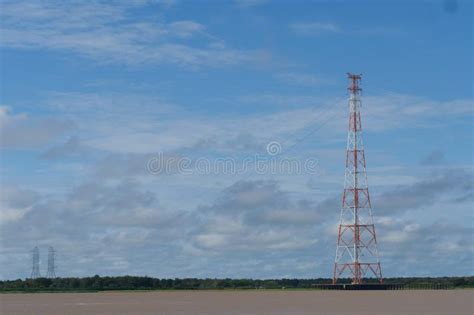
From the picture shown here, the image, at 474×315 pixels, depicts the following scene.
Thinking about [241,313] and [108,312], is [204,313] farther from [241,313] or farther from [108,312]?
[108,312]

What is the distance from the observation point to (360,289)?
121125mm

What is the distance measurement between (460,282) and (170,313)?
124 m

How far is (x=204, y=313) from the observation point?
222 feet

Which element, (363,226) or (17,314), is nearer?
(17,314)

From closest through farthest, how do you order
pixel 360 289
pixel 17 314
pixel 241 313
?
1. pixel 241 313
2. pixel 17 314
3. pixel 360 289

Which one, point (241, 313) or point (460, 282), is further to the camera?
point (460, 282)

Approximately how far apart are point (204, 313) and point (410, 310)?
1536cm

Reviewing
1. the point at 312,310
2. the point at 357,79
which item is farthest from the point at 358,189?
the point at 312,310

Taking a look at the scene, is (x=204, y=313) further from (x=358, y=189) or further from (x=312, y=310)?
(x=358, y=189)

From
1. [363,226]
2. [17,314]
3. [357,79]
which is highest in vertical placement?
[357,79]

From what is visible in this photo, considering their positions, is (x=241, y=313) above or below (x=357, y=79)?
below

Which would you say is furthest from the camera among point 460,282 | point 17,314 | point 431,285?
point 460,282

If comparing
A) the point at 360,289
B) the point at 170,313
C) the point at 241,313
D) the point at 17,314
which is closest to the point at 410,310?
the point at 241,313

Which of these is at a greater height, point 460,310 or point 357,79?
point 357,79
